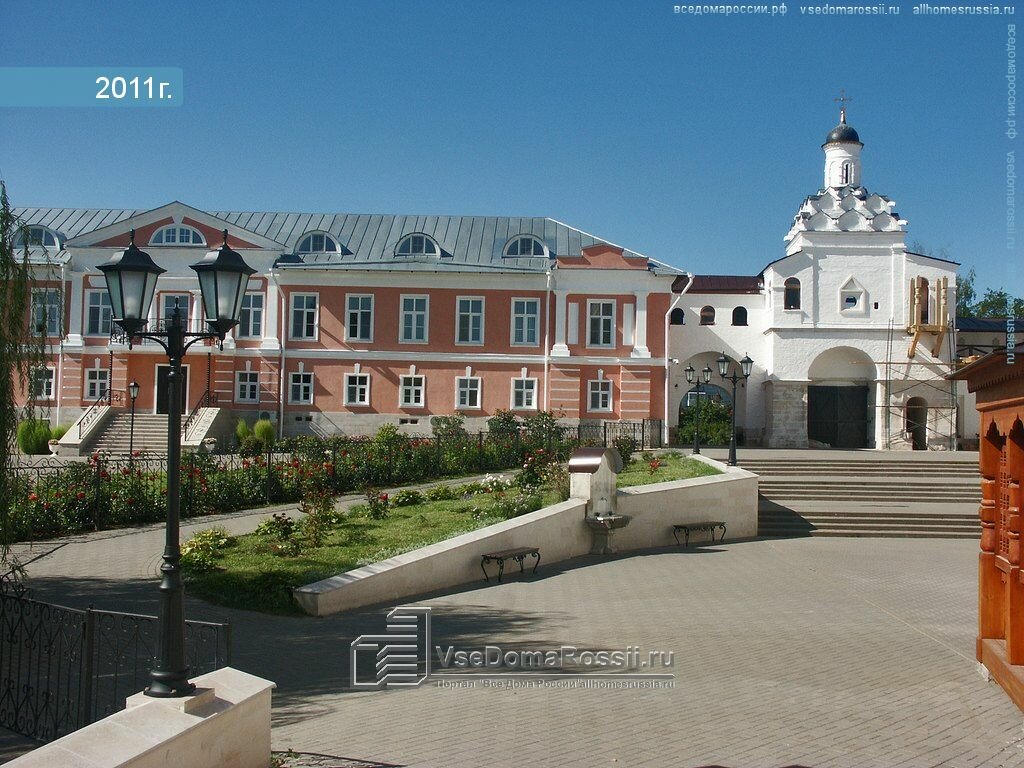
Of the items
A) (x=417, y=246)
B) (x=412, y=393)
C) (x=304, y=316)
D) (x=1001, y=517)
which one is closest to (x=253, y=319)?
(x=304, y=316)

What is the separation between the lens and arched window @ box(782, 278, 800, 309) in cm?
3572

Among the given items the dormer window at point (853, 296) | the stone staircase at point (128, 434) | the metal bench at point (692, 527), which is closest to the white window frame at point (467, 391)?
the stone staircase at point (128, 434)

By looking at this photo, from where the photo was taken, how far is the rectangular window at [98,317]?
34500mm

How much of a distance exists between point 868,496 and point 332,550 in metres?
14.8

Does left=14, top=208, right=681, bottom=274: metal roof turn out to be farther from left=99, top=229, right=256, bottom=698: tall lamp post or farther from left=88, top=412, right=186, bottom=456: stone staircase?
left=99, top=229, right=256, bottom=698: tall lamp post

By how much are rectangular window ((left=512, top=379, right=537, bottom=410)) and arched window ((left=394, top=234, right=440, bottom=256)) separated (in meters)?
6.16

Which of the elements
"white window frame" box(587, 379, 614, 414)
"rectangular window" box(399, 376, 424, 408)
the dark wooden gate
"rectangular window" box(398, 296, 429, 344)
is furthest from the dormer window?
"rectangular window" box(399, 376, 424, 408)

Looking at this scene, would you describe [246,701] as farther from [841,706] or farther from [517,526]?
[517,526]

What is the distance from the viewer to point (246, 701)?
5578 millimetres

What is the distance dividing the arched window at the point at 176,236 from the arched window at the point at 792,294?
2243 cm

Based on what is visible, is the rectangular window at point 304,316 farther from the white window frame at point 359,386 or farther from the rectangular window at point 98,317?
the rectangular window at point 98,317

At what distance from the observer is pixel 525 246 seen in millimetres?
35469

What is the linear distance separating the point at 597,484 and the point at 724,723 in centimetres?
934

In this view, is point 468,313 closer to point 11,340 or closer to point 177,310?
point 11,340
